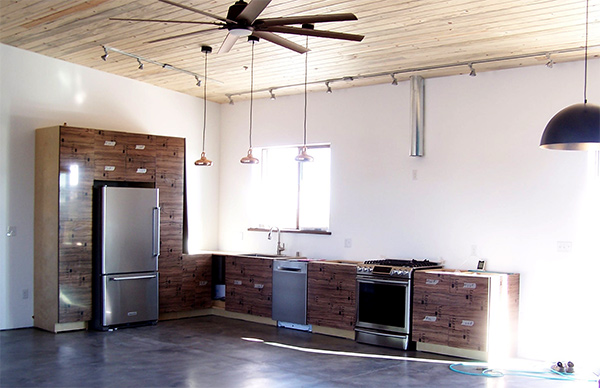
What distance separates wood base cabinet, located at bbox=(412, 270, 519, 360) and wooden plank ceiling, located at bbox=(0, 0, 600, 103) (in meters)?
2.36

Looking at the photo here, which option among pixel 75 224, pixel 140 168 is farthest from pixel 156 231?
pixel 75 224

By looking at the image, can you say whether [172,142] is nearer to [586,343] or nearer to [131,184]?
[131,184]

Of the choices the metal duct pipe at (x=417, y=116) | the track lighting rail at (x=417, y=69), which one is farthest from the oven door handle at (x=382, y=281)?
the track lighting rail at (x=417, y=69)

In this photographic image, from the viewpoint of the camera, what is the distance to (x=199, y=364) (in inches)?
222

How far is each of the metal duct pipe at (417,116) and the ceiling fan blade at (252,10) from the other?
3433 millimetres

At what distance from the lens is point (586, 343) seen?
6.00 metres

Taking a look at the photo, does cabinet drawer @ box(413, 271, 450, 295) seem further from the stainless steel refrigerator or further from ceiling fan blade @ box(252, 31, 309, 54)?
the stainless steel refrigerator

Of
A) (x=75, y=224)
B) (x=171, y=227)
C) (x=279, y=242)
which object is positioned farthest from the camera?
(x=279, y=242)

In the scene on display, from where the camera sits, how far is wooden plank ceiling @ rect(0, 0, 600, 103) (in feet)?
16.6

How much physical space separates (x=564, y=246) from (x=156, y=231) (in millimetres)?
4848

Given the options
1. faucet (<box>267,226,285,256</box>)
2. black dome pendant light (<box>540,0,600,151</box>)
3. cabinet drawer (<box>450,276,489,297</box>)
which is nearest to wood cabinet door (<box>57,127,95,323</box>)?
faucet (<box>267,226,285,256</box>)

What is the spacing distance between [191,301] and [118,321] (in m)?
1.26

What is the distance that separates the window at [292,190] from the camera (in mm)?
8336

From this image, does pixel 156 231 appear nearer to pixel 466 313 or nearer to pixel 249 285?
pixel 249 285
